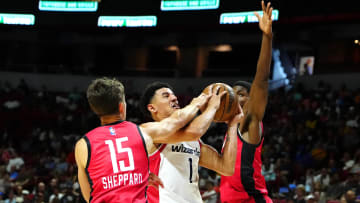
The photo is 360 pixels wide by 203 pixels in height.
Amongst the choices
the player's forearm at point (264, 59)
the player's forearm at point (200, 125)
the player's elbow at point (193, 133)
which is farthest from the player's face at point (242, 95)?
the player's elbow at point (193, 133)

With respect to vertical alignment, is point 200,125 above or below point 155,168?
above

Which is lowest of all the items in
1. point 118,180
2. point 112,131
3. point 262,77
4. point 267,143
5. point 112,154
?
point 267,143

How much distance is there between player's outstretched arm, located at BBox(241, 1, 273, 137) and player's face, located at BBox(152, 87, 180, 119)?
837 mm

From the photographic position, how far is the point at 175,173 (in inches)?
153

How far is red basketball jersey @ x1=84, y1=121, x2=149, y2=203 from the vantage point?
9.54 feet

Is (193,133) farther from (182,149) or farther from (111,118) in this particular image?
(182,149)

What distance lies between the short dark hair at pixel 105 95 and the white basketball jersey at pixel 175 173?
0.91 m

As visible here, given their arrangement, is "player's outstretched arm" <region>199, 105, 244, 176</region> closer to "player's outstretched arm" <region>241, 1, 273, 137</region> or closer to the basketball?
the basketball

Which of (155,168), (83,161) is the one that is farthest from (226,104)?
(83,161)

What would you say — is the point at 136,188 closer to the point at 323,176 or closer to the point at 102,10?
the point at 323,176

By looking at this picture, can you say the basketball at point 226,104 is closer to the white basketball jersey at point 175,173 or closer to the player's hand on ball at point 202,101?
the player's hand on ball at point 202,101

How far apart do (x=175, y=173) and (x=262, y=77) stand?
120cm

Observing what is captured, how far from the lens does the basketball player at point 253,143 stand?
428 cm

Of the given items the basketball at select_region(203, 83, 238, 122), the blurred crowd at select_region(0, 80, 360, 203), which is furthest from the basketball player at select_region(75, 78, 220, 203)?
the blurred crowd at select_region(0, 80, 360, 203)
